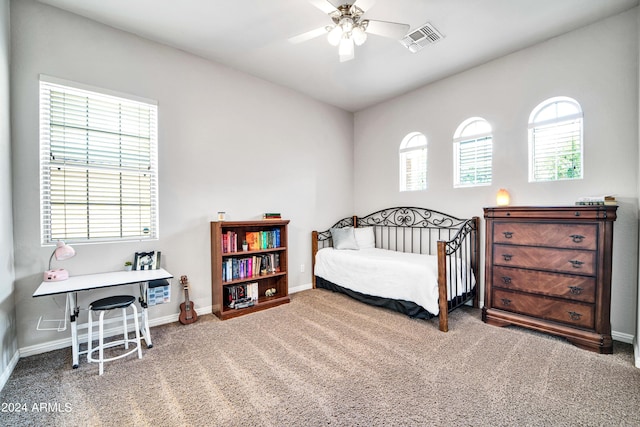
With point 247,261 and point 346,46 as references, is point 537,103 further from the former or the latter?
point 247,261

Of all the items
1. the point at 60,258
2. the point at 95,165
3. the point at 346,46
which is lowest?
the point at 60,258

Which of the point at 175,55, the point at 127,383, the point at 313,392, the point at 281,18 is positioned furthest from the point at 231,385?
the point at 175,55

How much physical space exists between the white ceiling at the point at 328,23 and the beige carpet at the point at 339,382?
2.98 metres

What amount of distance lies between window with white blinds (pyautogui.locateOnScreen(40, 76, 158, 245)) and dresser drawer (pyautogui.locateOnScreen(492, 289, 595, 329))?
3.70m

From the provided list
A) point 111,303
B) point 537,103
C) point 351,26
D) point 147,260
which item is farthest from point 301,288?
point 537,103

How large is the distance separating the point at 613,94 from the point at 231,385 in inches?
163

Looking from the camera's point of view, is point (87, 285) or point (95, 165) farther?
point (95, 165)

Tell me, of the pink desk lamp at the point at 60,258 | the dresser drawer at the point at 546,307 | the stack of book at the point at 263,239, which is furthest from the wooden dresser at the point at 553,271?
the pink desk lamp at the point at 60,258

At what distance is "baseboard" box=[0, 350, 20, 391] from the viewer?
1.92 meters

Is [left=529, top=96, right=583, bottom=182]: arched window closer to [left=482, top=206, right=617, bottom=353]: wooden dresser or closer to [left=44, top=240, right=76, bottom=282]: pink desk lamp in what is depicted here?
[left=482, top=206, right=617, bottom=353]: wooden dresser

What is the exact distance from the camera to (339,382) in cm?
196

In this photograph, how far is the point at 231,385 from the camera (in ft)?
6.37

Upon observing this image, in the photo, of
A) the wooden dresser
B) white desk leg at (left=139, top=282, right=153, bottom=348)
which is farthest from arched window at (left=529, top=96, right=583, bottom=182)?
white desk leg at (left=139, top=282, right=153, bottom=348)

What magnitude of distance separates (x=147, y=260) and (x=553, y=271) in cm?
390
